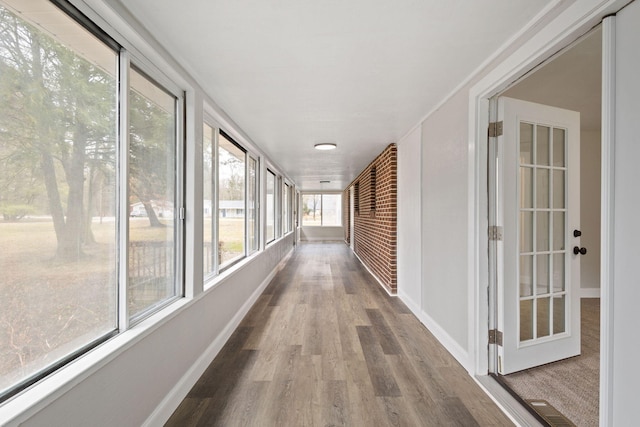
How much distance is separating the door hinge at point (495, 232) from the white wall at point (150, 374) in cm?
219

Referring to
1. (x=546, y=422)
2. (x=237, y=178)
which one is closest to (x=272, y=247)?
(x=237, y=178)

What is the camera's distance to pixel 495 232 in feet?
7.23

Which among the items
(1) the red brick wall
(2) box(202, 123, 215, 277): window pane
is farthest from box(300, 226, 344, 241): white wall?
(2) box(202, 123, 215, 277): window pane

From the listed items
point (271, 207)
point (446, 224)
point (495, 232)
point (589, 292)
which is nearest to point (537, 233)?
point (495, 232)

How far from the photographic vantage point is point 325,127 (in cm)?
356

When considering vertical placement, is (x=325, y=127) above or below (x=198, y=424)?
above

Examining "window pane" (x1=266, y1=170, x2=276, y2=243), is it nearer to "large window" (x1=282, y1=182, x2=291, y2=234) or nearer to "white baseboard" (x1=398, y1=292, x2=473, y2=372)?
"large window" (x1=282, y1=182, x2=291, y2=234)

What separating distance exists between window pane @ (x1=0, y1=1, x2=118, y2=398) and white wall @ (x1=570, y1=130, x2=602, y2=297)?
517 cm

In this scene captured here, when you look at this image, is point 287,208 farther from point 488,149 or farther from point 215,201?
point 488,149

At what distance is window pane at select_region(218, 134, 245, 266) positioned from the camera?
3.18m

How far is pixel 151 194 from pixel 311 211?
11.4 meters

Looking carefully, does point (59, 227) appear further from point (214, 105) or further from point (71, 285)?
point (214, 105)

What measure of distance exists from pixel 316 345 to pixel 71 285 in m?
2.01

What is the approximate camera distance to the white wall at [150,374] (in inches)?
46.7
